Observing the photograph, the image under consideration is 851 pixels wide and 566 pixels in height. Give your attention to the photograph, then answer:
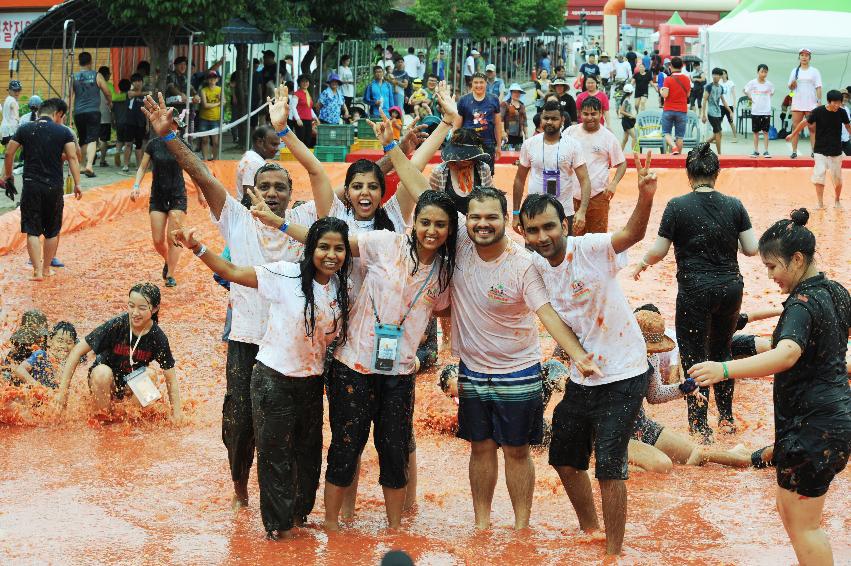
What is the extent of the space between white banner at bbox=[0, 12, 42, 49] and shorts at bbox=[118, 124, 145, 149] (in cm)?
874

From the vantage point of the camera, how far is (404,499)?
6.20 meters

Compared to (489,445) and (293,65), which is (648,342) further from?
(293,65)

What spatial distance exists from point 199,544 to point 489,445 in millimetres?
1491

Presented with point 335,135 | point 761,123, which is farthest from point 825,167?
point 335,135

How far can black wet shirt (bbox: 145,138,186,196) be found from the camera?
38.5 ft

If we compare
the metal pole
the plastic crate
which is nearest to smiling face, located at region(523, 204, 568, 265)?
the metal pole

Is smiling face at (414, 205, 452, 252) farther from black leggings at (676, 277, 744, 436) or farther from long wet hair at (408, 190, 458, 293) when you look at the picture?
black leggings at (676, 277, 744, 436)

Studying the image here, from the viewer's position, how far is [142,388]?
7.72 meters

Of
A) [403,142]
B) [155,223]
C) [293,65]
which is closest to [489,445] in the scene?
[403,142]

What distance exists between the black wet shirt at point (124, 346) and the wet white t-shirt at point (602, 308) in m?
3.28

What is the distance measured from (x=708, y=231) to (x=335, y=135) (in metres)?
13.9

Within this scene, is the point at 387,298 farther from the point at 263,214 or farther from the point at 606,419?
the point at 606,419

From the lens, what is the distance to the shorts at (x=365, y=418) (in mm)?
5699

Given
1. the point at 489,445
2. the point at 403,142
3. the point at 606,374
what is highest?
the point at 403,142
